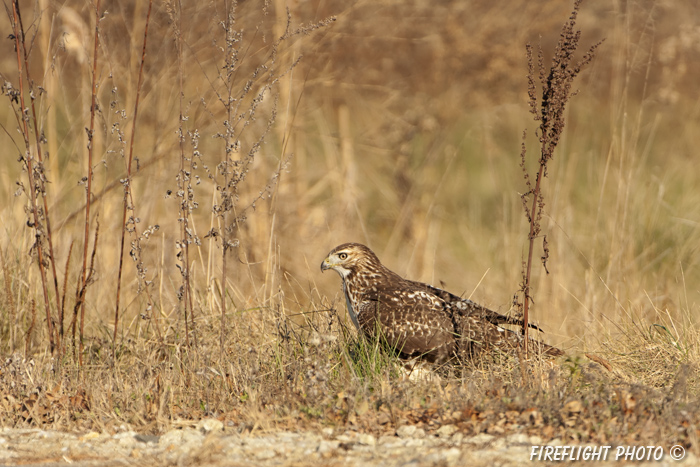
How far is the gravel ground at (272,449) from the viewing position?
3.29 metres

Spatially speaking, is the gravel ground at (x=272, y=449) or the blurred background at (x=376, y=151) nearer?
the gravel ground at (x=272, y=449)

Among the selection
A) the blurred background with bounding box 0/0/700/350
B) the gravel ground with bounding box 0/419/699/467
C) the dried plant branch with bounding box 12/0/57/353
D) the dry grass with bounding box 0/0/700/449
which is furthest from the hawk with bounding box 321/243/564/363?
the dried plant branch with bounding box 12/0/57/353

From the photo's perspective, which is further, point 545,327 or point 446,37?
point 446,37

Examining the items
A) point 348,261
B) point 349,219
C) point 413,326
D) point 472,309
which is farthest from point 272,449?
point 349,219

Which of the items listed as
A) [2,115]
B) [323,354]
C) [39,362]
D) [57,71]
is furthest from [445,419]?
[2,115]

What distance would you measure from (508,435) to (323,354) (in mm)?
1394

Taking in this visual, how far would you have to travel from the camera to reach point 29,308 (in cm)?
593

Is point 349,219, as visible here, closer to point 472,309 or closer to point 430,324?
point 472,309

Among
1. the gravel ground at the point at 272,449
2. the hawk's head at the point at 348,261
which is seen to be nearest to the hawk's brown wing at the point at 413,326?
→ the hawk's head at the point at 348,261

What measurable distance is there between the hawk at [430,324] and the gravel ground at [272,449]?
4.65 feet

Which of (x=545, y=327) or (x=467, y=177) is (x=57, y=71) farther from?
(x=467, y=177)

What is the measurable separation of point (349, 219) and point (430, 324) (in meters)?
4.12

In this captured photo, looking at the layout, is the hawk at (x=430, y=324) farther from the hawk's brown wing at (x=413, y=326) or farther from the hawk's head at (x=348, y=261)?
the hawk's head at (x=348, y=261)

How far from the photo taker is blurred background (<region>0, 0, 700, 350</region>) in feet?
22.1
